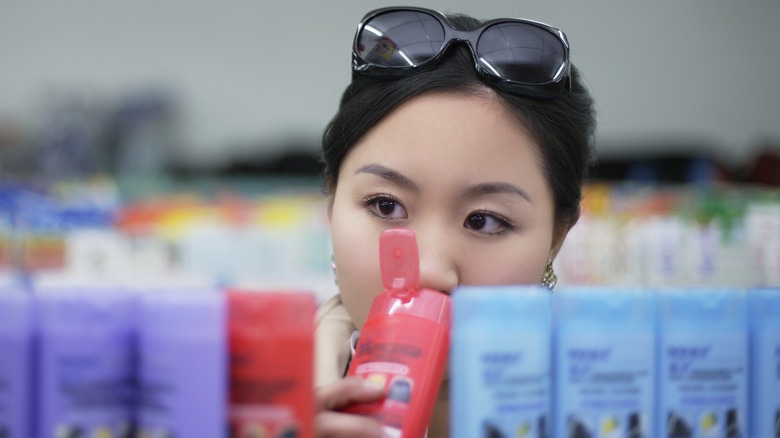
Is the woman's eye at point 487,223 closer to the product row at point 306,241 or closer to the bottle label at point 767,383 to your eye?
the bottle label at point 767,383

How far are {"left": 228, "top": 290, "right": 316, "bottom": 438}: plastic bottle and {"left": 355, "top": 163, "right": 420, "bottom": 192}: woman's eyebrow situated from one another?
1.26 ft

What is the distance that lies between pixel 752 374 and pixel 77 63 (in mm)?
4881

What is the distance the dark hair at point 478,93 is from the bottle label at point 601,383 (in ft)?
1.55

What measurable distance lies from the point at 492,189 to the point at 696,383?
0.39 m

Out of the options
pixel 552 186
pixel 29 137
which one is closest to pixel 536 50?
pixel 552 186

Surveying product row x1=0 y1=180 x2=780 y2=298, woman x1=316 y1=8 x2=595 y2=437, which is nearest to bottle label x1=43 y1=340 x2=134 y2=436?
woman x1=316 y1=8 x2=595 y2=437

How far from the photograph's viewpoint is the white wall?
14.6ft

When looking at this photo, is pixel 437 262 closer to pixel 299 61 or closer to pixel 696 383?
pixel 696 383

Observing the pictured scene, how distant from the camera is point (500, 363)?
26.1 inches

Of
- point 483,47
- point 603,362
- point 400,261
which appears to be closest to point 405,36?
point 483,47

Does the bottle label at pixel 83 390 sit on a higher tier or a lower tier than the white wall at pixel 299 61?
lower

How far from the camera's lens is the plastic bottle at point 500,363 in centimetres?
66

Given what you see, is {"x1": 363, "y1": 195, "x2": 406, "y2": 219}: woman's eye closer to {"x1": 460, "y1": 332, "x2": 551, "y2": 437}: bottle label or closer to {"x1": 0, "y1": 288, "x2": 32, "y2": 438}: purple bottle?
{"x1": 460, "y1": 332, "x2": 551, "y2": 437}: bottle label

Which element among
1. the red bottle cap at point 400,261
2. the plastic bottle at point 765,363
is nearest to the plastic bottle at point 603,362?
the plastic bottle at point 765,363
